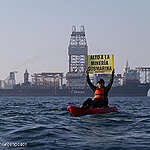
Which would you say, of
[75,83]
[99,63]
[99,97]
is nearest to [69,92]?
[75,83]

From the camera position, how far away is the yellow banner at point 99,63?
19.5 meters

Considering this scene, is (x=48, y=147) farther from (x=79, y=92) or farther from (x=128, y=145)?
(x=79, y=92)

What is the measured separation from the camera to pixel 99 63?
1958 centimetres

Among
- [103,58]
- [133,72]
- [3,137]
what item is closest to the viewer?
[3,137]

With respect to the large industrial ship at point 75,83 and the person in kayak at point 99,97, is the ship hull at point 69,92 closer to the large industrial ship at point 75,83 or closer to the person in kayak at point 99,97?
the large industrial ship at point 75,83

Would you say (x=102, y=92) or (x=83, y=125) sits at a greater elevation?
(x=102, y=92)

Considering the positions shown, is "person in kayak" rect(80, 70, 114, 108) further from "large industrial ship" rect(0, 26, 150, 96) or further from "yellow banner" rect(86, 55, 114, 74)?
"large industrial ship" rect(0, 26, 150, 96)

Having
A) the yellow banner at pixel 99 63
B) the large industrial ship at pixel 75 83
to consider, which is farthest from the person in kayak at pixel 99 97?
the large industrial ship at pixel 75 83

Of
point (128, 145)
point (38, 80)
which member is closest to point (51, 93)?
point (38, 80)

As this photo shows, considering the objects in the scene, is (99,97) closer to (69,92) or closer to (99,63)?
(99,63)

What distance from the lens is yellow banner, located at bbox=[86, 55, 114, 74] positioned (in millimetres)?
19484

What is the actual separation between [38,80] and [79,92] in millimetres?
35703

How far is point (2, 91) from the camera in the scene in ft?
515

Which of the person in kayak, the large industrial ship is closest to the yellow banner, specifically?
the person in kayak
